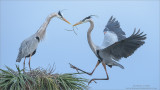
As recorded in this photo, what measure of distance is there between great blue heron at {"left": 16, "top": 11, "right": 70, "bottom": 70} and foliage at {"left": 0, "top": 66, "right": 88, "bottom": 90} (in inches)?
35.2

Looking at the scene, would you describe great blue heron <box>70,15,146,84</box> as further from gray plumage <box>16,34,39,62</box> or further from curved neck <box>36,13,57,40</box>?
gray plumage <box>16,34,39,62</box>

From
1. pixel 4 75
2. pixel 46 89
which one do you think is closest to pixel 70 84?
pixel 46 89

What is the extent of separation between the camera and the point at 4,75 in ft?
14.2

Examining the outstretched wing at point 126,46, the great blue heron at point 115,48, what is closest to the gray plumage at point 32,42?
the great blue heron at point 115,48

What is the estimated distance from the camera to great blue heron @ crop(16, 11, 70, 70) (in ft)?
17.7

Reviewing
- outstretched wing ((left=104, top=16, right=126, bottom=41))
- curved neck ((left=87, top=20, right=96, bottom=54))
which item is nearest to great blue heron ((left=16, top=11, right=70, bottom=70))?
curved neck ((left=87, top=20, right=96, bottom=54))

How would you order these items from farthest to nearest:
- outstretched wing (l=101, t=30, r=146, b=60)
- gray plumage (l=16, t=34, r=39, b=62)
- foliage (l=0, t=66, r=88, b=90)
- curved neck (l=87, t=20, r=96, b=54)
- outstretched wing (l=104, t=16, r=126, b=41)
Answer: outstretched wing (l=104, t=16, r=126, b=41) → gray plumage (l=16, t=34, r=39, b=62) → curved neck (l=87, t=20, r=96, b=54) → outstretched wing (l=101, t=30, r=146, b=60) → foliage (l=0, t=66, r=88, b=90)

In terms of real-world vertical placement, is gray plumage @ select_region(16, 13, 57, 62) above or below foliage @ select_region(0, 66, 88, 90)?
above

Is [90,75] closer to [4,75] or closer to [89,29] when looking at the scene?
[89,29]

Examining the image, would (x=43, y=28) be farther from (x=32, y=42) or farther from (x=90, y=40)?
(x=90, y=40)

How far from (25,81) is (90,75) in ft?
4.76

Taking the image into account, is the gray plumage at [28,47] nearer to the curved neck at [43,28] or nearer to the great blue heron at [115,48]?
the curved neck at [43,28]

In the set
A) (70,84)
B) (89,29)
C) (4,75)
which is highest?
(89,29)

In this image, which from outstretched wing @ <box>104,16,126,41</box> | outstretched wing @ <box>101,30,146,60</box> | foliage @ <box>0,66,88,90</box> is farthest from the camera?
outstretched wing @ <box>104,16,126,41</box>
